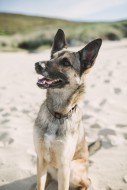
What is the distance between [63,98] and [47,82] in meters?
0.33

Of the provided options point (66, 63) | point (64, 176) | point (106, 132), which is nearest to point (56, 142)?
point (64, 176)

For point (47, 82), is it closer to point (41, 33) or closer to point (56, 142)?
point (56, 142)

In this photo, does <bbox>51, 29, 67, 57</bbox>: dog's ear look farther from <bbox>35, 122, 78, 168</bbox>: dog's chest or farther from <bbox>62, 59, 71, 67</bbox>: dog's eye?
<bbox>35, 122, 78, 168</bbox>: dog's chest

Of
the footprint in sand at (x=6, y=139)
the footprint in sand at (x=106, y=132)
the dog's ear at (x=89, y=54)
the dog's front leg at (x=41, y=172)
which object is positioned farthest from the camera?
the footprint in sand at (x=106, y=132)

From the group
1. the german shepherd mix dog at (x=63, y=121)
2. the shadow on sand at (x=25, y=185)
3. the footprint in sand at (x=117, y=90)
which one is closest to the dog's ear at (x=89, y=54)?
the german shepherd mix dog at (x=63, y=121)

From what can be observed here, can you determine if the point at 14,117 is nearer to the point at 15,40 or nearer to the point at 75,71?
the point at 75,71

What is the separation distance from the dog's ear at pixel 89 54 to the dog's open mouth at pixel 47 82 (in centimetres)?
38

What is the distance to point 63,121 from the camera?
13.5 ft

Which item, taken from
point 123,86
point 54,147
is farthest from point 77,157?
point 123,86

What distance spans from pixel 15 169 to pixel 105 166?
137 cm

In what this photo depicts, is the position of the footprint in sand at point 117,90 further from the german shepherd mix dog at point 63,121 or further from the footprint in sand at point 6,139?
the german shepherd mix dog at point 63,121

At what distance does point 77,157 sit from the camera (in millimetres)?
4371

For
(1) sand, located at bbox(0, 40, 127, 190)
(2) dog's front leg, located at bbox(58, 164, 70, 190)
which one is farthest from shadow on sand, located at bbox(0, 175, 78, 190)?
(2) dog's front leg, located at bbox(58, 164, 70, 190)

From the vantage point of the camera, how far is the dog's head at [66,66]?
13.3ft
